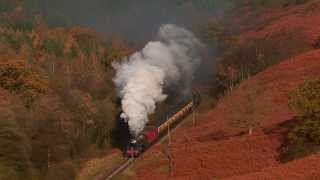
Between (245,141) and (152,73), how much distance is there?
1998 cm

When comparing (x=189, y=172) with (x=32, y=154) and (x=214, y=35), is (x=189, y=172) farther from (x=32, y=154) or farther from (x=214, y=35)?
(x=214, y=35)

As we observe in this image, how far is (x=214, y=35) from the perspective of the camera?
134 m

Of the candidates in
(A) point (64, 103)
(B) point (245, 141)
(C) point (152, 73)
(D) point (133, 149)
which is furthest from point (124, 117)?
(B) point (245, 141)

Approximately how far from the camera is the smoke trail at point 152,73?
205ft

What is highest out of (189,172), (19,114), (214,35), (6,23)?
(6,23)

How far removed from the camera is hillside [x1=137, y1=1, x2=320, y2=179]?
Result: 49.1 m

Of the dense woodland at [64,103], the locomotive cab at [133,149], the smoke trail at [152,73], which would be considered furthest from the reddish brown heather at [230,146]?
the smoke trail at [152,73]

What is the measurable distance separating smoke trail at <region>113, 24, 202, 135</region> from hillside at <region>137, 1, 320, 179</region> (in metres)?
4.48

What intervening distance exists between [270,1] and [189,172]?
132m

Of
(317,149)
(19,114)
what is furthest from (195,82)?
(317,149)

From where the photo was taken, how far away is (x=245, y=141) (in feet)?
185

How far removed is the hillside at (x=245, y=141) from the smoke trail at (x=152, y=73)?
4.48 m

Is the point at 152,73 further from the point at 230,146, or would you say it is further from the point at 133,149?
the point at 230,146

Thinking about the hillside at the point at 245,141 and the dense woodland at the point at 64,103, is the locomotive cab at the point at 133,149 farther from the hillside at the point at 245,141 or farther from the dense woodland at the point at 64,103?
the dense woodland at the point at 64,103
